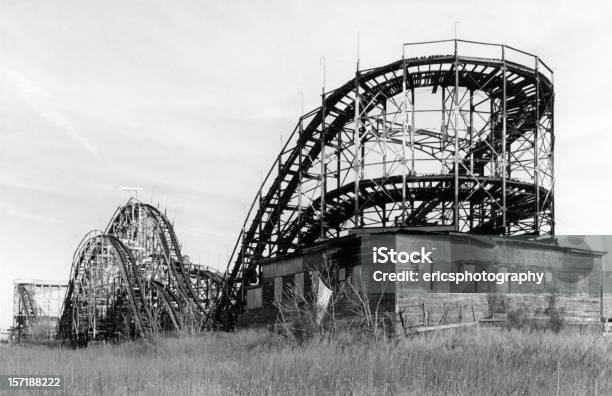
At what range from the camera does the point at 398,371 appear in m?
14.1

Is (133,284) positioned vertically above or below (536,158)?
below

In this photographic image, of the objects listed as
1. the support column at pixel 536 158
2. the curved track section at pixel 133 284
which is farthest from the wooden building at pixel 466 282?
the curved track section at pixel 133 284

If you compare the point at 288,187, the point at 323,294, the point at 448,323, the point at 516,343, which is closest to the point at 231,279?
the point at 288,187

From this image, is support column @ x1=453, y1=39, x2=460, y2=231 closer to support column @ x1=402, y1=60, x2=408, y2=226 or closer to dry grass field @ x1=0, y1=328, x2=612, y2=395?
support column @ x1=402, y1=60, x2=408, y2=226

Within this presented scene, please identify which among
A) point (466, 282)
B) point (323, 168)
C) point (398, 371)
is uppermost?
point (323, 168)

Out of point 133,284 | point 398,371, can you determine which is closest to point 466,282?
point 398,371

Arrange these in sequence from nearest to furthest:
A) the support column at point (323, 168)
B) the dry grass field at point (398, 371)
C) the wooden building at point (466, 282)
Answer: the dry grass field at point (398, 371), the wooden building at point (466, 282), the support column at point (323, 168)

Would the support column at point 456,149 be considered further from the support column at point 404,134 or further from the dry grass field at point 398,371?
the dry grass field at point 398,371

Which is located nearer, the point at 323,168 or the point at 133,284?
the point at 323,168

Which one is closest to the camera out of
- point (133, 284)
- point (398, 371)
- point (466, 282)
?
point (398, 371)

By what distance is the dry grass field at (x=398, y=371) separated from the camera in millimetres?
12656

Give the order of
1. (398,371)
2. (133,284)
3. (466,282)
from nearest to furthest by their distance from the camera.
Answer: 1. (398,371)
2. (466,282)
3. (133,284)

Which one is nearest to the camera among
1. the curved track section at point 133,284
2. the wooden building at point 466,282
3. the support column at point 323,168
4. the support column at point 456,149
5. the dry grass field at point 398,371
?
the dry grass field at point 398,371

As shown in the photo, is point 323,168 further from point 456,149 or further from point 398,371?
point 398,371
